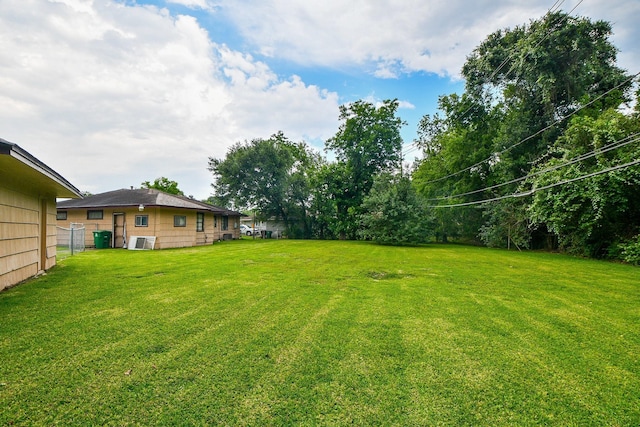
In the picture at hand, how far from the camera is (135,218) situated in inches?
544

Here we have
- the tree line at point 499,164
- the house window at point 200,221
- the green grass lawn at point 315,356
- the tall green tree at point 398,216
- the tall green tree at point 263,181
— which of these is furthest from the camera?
the tall green tree at point 263,181

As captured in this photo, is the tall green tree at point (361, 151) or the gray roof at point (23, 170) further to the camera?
the tall green tree at point (361, 151)

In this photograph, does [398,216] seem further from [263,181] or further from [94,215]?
[94,215]

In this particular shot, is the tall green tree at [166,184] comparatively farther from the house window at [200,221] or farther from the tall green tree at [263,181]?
the house window at [200,221]

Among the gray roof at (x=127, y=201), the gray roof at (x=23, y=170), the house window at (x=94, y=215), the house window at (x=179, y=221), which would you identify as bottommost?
the house window at (x=179, y=221)

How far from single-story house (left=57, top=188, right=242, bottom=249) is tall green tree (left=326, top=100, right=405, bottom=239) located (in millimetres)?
10725

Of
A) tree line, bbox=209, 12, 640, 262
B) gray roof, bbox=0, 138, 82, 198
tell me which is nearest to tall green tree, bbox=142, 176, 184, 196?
tree line, bbox=209, 12, 640, 262

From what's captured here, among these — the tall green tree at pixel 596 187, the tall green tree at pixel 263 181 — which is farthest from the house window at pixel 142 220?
the tall green tree at pixel 596 187

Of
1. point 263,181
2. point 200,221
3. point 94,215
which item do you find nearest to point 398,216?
point 263,181

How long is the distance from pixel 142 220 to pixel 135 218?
1.34ft

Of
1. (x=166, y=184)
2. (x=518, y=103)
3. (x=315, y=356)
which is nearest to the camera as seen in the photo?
(x=315, y=356)

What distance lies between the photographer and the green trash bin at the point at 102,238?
13.5m

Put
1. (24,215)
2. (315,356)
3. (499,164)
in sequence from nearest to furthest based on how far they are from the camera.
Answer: (315,356), (24,215), (499,164)

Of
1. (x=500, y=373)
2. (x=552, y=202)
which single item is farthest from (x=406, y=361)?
(x=552, y=202)
